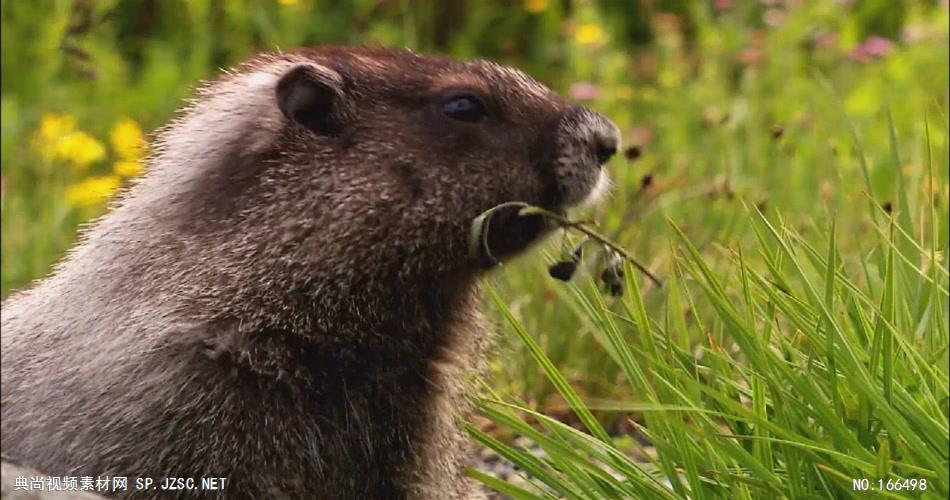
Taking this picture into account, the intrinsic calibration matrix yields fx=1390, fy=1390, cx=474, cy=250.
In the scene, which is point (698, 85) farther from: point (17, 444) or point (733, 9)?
point (17, 444)

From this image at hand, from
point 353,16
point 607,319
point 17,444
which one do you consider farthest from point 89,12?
point 607,319

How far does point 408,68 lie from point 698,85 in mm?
4718

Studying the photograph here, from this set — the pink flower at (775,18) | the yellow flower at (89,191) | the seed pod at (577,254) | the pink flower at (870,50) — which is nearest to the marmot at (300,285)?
the seed pod at (577,254)

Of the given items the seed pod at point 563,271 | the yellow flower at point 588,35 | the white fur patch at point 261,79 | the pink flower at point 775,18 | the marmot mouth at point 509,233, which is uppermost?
the pink flower at point 775,18

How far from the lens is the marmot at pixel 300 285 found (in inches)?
121

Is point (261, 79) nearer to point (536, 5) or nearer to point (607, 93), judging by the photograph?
point (607, 93)

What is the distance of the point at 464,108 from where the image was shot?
135 inches

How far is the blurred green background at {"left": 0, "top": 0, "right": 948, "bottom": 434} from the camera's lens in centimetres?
530

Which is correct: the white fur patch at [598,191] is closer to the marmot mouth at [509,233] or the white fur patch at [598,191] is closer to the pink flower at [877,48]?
the marmot mouth at [509,233]

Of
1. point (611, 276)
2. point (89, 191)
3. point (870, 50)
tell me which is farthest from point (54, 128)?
point (870, 50)

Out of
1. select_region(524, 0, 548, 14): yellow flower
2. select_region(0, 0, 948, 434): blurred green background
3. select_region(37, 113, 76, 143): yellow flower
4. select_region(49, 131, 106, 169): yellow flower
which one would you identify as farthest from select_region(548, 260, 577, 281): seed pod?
select_region(524, 0, 548, 14): yellow flower

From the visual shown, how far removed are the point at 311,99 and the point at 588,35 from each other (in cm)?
468

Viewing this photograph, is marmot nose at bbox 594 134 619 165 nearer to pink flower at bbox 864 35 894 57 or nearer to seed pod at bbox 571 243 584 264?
seed pod at bbox 571 243 584 264

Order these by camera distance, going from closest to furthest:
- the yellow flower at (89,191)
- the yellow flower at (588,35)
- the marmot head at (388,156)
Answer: the marmot head at (388,156), the yellow flower at (89,191), the yellow flower at (588,35)
